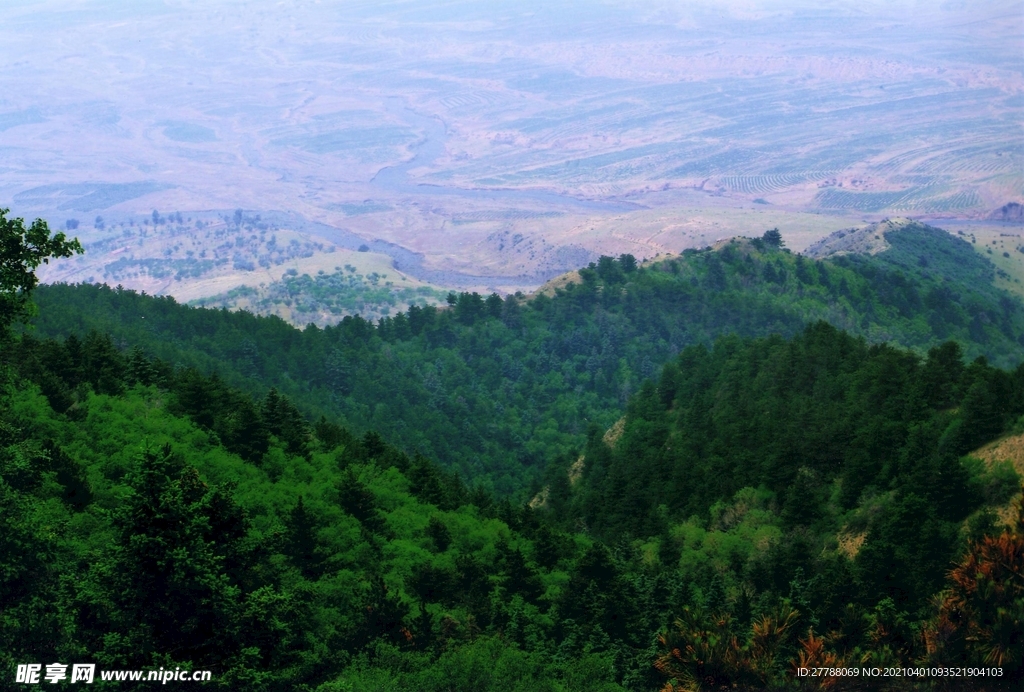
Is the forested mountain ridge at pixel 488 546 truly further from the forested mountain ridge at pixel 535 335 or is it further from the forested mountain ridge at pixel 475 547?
the forested mountain ridge at pixel 535 335

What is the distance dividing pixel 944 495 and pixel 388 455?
20452 millimetres

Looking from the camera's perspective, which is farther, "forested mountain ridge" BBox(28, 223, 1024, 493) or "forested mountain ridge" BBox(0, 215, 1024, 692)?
"forested mountain ridge" BBox(28, 223, 1024, 493)

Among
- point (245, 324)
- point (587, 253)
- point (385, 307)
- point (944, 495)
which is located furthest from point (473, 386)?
point (587, 253)

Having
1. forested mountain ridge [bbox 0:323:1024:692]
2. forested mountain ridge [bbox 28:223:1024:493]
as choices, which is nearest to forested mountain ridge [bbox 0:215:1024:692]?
forested mountain ridge [bbox 0:323:1024:692]

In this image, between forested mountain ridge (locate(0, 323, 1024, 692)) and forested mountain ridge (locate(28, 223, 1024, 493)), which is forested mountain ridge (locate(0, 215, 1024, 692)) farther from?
forested mountain ridge (locate(28, 223, 1024, 493))

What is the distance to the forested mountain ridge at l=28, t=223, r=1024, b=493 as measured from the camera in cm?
7181

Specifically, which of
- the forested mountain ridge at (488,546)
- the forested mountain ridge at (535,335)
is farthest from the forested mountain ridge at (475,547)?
the forested mountain ridge at (535,335)

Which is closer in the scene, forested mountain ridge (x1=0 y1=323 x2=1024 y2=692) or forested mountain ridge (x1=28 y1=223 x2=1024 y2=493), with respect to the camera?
forested mountain ridge (x1=0 y1=323 x2=1024 y2=692)

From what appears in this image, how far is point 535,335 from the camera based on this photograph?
91812mm

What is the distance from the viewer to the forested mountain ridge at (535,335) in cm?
7181

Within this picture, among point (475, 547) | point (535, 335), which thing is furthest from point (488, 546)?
point (535, 335)

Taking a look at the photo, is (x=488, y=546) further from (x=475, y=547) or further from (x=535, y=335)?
(x=535, y=335)

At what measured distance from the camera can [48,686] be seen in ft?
62.1

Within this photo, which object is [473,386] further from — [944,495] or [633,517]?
[944,495]
